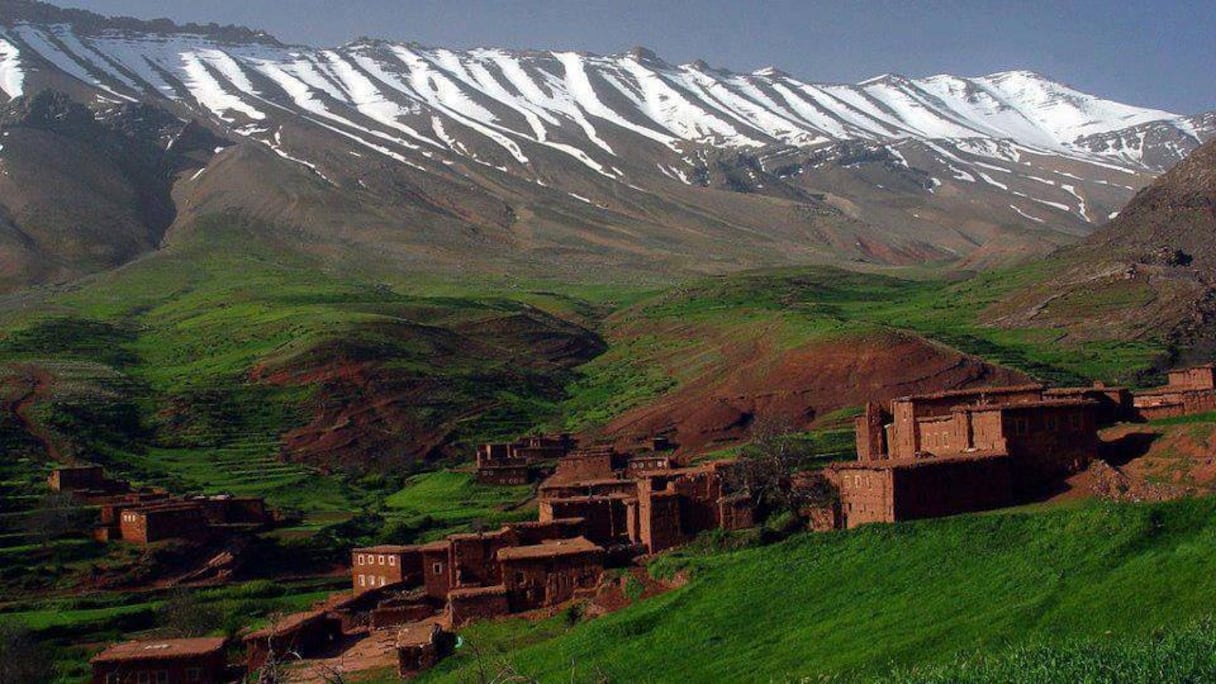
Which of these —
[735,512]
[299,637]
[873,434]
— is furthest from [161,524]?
[873,434]

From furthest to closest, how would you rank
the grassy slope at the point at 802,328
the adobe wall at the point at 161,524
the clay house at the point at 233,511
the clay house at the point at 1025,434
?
1. the grassy slope at the point at 802,328
2. the clay house at the point at 233,511
3. the adobe wall at the point at 161,524
4. the clay house at the point at 1025,434

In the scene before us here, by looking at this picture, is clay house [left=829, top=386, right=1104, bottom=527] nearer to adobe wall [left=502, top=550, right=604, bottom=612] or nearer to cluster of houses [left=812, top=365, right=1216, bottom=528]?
cluster of houses [left=812, top=365, right=1216, bottom=528]

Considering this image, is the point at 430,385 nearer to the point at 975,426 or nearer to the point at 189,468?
the point at 189,468

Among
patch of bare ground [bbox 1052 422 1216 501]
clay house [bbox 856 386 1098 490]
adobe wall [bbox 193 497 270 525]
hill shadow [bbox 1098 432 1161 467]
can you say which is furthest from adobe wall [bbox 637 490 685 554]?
adobe wall [bbox 193 497 270 525]

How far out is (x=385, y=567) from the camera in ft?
152

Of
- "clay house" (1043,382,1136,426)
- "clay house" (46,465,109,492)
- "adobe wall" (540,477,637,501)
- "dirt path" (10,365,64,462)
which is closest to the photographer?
"clay house" (1043,382,1136,426)

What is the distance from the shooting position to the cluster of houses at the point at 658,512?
33969 mm

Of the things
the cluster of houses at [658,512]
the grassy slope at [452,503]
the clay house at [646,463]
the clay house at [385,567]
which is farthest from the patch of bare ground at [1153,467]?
the grassy slope at [452,503]

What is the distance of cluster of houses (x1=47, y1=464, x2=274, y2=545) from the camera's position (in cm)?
5388

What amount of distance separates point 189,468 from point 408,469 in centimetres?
1054

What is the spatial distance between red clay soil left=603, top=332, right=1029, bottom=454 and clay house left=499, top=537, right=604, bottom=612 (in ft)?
96.8

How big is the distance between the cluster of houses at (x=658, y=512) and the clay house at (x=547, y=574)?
25mm

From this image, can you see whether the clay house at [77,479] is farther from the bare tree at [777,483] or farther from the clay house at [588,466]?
the bare tree at [777,483]

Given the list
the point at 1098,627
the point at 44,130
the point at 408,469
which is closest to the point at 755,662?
the point at 1098,627
